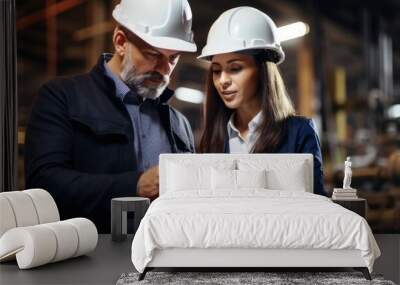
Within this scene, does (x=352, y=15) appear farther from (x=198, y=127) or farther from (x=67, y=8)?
(x=67, y=8)

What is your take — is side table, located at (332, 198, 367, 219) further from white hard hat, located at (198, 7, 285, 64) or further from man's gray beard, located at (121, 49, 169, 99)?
man's gray beard, located at (121, 49, 169, 99)

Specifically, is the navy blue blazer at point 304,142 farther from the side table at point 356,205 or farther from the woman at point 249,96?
the side table at point 356,205

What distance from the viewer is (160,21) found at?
6.14 meters

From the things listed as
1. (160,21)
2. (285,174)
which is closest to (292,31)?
(160,21)

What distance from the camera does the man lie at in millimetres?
6137

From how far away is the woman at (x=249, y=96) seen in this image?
20.1 feet

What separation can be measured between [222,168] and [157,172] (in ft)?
2.40

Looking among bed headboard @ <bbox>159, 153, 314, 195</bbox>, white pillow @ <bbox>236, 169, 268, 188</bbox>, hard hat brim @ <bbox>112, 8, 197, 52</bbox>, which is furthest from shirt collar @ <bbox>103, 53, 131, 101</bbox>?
white pillow @ <bbox>236, 169, 268, 188</bbox>

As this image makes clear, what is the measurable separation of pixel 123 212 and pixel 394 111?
8.98 ft

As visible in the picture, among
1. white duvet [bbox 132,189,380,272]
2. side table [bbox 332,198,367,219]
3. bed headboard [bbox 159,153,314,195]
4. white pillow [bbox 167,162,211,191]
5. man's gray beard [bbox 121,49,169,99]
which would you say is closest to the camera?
white duvet [bbox 132,189,380,272]

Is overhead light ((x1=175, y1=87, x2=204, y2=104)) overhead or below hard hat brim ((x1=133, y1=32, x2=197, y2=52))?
below

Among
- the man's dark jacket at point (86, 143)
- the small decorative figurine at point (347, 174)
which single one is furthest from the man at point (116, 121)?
the small decorative figurine at point (347, 174)

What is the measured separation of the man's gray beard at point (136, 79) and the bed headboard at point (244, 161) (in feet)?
2.01

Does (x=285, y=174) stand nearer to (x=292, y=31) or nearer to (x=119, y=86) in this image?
(x=292, y=31)
